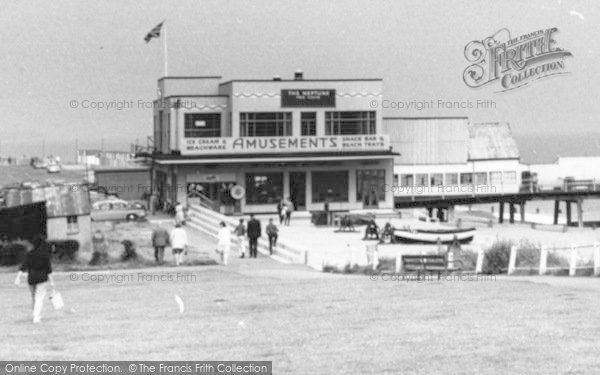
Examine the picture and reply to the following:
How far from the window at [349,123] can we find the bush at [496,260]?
2940 centimetres

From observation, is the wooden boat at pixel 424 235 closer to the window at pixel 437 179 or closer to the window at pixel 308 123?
the window at pixel 308 123

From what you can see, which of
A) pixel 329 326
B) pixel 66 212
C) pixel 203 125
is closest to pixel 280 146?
pixel 203 125

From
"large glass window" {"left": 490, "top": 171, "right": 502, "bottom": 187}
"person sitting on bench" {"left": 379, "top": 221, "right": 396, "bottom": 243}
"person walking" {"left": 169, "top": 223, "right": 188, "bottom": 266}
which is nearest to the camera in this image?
"person walking" {"left": 169, "top": 223, "right": 188, "bottom": 266}

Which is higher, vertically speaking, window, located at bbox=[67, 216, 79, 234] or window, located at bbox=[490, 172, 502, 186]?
window, located at bbox=[490, 172, 502, 186]

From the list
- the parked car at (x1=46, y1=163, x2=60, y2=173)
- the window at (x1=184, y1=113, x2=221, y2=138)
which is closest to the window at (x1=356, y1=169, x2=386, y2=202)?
the window at (x1=184, y1=113, x2=221, y2=138)

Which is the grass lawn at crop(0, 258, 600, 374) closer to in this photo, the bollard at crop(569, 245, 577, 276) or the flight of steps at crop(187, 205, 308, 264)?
the bollard at crop(569, 245, 577, 276)

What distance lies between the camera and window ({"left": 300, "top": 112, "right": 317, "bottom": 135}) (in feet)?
196

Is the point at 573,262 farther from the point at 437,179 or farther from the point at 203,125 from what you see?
the point at 437,179

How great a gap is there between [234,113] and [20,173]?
7277 cm

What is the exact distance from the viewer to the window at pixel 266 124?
59438 mm

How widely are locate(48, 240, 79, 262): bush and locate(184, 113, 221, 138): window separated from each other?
86.1ft

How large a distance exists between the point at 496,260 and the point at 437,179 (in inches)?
1644

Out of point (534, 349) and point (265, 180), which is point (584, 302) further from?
point (265, 180)

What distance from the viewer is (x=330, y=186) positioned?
6041 cm
